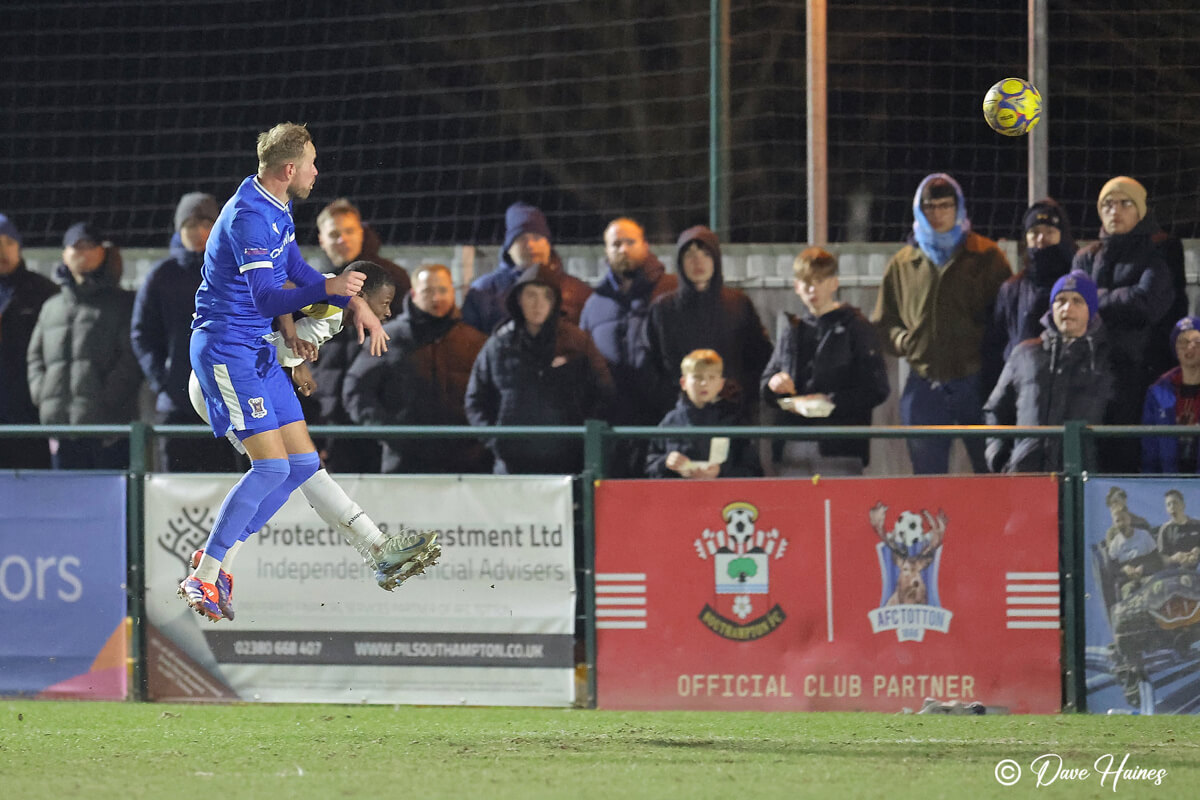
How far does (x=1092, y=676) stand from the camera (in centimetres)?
848

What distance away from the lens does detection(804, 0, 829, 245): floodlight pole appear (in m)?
11.2

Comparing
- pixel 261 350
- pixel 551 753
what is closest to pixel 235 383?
pixel 261 350

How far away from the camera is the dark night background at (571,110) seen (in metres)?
12.4

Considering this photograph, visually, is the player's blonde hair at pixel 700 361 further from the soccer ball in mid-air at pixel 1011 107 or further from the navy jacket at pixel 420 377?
the soccer ball in mid-air at pixel 1011 107

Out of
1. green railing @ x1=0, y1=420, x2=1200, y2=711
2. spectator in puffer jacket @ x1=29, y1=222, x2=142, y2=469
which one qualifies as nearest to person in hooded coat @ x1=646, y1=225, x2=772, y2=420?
green railing @ x1=0, y1=420, x2=1200, y2=711

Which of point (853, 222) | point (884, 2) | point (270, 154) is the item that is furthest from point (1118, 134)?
point (270, 154)

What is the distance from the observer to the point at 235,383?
7.25m

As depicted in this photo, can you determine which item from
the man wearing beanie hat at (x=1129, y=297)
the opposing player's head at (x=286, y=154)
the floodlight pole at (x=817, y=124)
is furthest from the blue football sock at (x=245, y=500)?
Answer: the floodlight pole at (x=817, y=124)

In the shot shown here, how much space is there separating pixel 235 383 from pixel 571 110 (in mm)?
13038

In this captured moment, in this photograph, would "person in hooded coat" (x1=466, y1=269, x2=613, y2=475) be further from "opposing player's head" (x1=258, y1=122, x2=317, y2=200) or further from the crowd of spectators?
"opposing player's head" (x1=258, y1=122, x2=317, y2=200)

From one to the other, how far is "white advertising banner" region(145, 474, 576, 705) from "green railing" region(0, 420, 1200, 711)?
0.09 meters

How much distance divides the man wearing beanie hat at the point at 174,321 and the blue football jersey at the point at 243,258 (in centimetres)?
341

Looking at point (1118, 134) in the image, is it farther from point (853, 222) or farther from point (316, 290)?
point (316, 290)

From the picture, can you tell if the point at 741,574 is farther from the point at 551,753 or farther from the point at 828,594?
the point at 551,753
